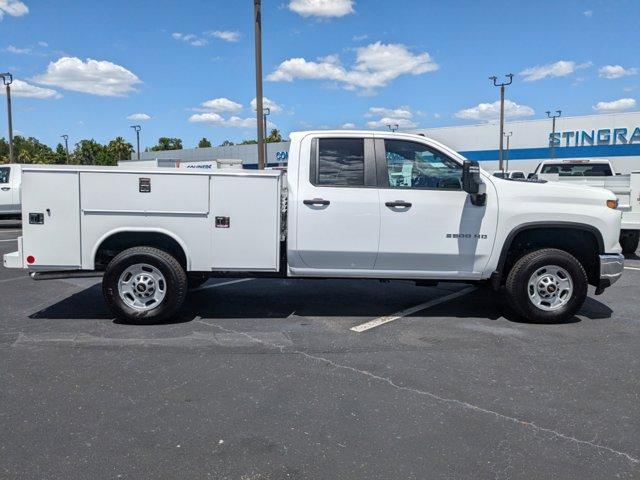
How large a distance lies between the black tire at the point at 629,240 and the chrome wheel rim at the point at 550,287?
17.6ft

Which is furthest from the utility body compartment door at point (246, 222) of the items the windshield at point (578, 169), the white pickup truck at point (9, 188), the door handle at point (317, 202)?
the white pickup truck at point (9, 188)

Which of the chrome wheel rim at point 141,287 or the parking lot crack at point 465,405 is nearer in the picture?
the parking lot crack at point 465,405

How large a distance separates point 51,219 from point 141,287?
3.74 ft

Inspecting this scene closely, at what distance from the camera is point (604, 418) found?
152 inches

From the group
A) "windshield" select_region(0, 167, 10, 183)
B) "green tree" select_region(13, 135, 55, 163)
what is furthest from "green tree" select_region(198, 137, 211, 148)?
"windshield" select_region(0, 167, 10, 183)

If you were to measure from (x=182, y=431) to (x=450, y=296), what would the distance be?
4.87 m

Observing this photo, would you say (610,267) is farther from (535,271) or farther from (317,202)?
(317,202)

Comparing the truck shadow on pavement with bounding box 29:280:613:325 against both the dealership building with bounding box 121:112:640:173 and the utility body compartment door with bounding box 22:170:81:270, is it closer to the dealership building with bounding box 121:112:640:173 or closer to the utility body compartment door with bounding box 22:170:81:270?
the utility body compartment door with bounding box 22:170:81:270

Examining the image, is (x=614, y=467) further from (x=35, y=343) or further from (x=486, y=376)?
(x=35, y=343)

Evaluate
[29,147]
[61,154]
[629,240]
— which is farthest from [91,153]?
[629,240]

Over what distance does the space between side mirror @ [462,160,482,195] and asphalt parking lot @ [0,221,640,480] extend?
149 cm

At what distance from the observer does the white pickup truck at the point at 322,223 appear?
5840 mm

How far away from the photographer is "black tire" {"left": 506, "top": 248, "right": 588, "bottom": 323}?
238 inches

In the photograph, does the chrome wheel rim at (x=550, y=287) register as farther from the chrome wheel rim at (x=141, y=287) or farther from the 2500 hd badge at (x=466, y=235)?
the chrome wheel rim at (x=141, y=287)
